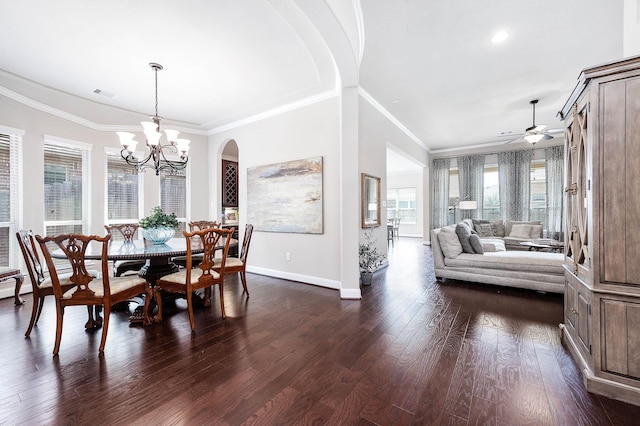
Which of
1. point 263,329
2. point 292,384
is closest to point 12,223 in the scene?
point 263,329

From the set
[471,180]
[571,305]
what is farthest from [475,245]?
[471,180]

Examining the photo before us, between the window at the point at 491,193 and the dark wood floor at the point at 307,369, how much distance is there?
5077 mm

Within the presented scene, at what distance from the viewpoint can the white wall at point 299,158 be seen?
400 cm

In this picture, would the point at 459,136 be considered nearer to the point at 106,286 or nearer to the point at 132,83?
the point at 132,83

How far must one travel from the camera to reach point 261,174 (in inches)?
188

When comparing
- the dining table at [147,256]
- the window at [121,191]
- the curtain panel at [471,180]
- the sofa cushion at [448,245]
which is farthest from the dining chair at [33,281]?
the curtain panel at [471,180]

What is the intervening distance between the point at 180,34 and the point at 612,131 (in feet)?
12.1

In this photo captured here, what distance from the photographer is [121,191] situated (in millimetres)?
4945

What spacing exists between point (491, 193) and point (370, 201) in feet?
17.0

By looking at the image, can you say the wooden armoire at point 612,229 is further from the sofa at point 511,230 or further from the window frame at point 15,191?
the window frame at point 15,191

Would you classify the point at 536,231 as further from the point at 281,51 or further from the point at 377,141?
the point at 281,51

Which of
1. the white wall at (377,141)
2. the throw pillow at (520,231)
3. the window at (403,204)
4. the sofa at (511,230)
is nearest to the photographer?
the white wall at (377,141)

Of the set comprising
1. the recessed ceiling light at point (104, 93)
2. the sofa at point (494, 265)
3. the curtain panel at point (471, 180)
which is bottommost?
the sofa at point (494, 265)

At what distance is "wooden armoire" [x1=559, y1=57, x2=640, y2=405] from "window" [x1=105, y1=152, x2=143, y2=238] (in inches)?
248
